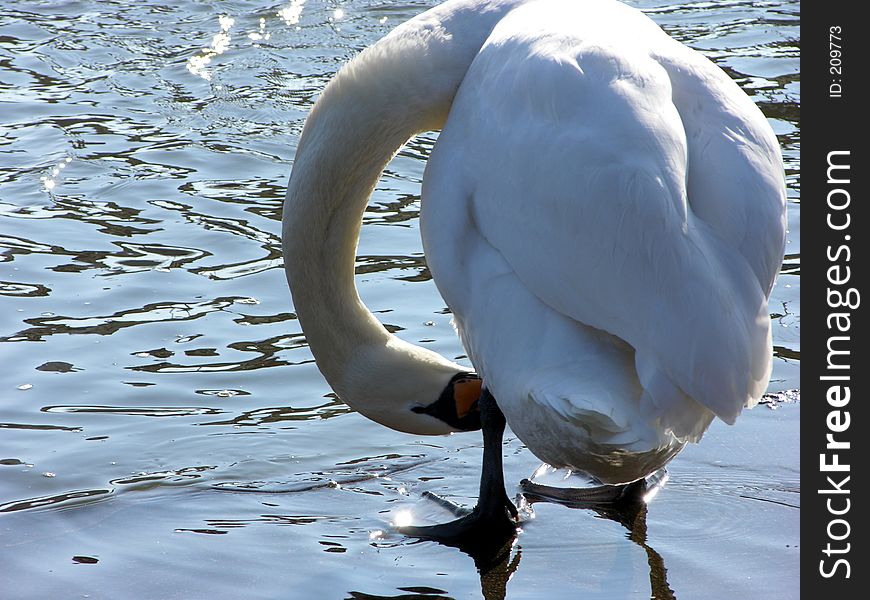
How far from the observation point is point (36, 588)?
3.48 meters

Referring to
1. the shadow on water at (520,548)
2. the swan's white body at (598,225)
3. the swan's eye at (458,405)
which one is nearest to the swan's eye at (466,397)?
the swan's eye at (458,405)

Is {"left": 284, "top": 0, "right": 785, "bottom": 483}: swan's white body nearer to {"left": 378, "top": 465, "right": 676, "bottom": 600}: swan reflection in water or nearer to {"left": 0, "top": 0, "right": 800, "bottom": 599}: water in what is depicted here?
{"left": 378, "top": 465, "right": 676, "bottom": 600}: swan reflection in water

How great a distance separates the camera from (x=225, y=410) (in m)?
4.69

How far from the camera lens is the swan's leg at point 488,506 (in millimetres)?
3846

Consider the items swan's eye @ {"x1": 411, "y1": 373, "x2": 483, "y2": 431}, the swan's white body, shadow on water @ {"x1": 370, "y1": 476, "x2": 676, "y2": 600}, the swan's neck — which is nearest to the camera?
the swan's white body

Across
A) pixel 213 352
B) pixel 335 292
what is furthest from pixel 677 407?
pixel 213 352

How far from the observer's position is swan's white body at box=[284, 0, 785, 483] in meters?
3.06

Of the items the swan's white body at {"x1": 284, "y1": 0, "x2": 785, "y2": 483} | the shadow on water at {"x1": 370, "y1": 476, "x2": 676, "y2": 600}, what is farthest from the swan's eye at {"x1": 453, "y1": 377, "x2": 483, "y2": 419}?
the shadow on water at {"x1": 370, "y1": 476, "x2": 676, "y2": 600}

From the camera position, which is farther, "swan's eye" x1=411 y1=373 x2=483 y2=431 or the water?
"swan's eye" x1=411 y1=373 x2=483 y2=431

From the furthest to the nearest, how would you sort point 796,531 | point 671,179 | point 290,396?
point 290,396 < point 796,531 < point 671,179

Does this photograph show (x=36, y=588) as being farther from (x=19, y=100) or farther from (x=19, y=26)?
(x=19, y=26)

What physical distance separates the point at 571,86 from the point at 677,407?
0.81m

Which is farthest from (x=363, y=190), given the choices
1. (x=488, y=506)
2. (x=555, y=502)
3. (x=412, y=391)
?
(x=555, y=502)

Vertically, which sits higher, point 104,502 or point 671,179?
point 671,179
